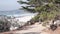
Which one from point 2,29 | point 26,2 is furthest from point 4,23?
point 26,2

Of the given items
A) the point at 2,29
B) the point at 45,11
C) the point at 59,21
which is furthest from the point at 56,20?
the point at 2,29

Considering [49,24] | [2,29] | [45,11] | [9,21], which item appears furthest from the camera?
[9,21]

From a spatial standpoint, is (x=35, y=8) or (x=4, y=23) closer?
(x=35, y=8)

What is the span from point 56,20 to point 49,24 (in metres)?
0.55

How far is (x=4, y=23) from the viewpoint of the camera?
62.6 feet

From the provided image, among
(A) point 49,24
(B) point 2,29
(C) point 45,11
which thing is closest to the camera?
(C) point 45,11

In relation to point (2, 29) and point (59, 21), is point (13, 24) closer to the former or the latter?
point (2, 29)

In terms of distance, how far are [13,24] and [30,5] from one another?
4343 mm

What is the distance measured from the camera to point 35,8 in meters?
15.4

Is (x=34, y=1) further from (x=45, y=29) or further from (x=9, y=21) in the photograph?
(x=9, y=21)

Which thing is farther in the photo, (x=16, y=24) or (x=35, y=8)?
(x=16, y=24)

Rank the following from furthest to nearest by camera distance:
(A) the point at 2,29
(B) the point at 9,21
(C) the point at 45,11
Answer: (B) the point at 9,21, (A) the point at 2,29, (C) the point at 45,11

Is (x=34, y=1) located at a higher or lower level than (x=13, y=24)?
higher

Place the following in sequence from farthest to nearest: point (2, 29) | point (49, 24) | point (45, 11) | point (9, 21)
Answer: point (9, 21) < point (2, 29) < point (49, 24) < point (45, 11)
